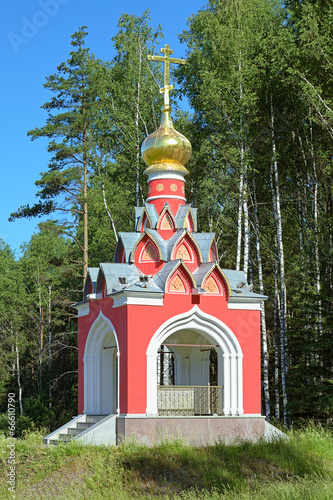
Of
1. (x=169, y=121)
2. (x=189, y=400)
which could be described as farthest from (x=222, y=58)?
(x=189, y=400)

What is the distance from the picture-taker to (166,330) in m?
13.5

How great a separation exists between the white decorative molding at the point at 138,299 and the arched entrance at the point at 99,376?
181 cm

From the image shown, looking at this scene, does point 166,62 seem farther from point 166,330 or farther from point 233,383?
point 233,383

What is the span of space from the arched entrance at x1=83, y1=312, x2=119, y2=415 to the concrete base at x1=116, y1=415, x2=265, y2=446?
222 cm

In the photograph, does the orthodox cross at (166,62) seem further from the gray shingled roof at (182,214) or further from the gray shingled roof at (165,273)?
the gray shingled roof at (165,273)

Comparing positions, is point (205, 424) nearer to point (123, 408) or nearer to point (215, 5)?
point (123, 408)

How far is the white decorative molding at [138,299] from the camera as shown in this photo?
13195 mm

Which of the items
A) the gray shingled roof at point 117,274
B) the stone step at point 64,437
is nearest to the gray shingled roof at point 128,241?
the gray shingled roof at point 117,274

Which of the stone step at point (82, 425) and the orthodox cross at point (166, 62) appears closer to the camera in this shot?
the stone step at point (82, 425)

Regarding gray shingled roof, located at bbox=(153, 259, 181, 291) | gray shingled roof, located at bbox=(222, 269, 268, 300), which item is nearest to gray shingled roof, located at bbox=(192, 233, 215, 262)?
gray shingled roof, located at bbox=(222, 269, 268, 300)

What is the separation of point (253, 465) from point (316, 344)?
16.2 ft

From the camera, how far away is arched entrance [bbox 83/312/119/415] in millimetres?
15102

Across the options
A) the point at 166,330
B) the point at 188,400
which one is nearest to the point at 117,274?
the point at 166,330

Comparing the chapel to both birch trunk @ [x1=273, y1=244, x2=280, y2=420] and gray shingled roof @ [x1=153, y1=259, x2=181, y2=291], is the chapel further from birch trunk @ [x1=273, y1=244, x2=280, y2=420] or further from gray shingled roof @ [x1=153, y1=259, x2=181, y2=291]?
birch trunk @ [x1=273, y1=244, x2=280, y2=420]
